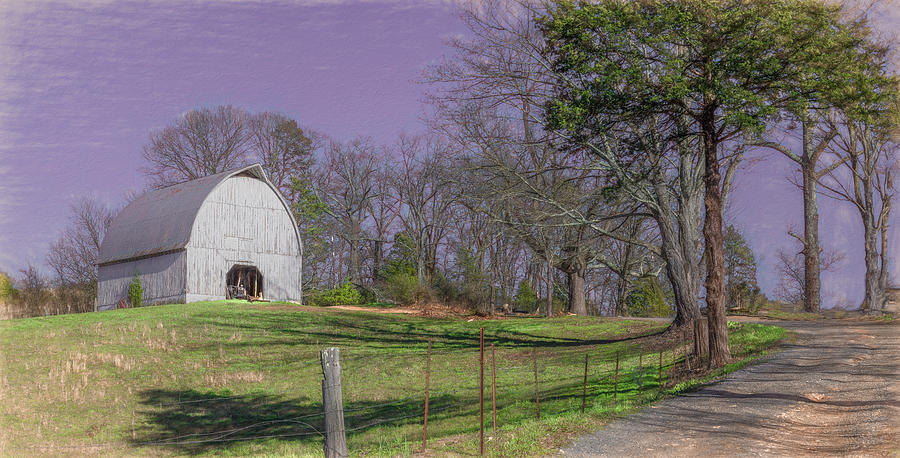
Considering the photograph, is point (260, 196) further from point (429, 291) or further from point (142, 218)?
point (429, 291)

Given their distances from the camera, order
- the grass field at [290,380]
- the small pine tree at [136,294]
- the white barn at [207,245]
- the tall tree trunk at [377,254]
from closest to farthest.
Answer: the grass field at [290,380], the white barn at [207,245], the small pine tree at [136,294], the tall tree trunk at [377,254]

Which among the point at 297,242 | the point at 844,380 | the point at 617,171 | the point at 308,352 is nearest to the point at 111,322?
the point at 308,352

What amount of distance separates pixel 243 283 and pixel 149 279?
4750 mm

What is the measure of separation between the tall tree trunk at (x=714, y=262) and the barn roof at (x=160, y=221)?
1062 inches

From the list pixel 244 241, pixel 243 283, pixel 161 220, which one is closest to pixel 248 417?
pixel 244 241

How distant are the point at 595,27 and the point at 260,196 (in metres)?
25.8

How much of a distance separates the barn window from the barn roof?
339cm

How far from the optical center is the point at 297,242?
40.3m

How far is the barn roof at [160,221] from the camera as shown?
121 feet

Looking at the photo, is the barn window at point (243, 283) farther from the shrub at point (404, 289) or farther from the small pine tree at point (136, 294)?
the shrub at point (404, 289)

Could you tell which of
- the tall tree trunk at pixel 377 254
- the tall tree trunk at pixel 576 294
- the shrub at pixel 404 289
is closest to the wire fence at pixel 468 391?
the tall tree trunk at pixel 576 294

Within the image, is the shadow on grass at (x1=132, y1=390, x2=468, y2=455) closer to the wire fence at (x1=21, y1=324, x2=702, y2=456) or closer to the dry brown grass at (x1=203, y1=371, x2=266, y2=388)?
the wire fence at (x1=21, y1=324, x2=702, y2=456)

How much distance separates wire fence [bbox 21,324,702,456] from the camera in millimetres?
13516

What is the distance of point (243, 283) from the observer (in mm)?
39750
